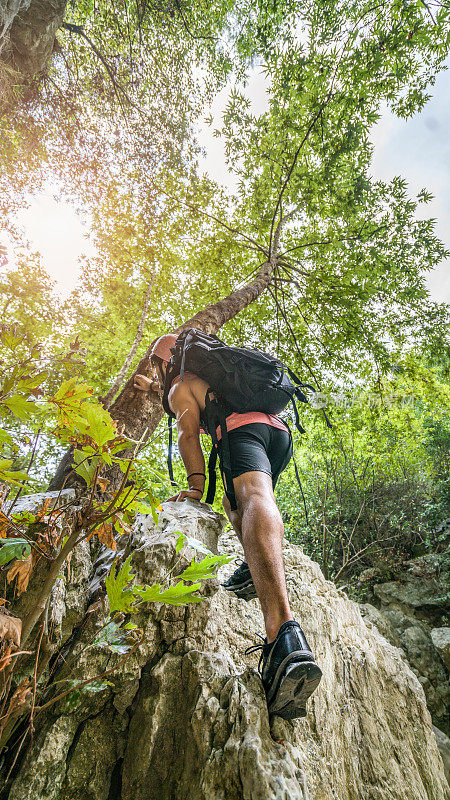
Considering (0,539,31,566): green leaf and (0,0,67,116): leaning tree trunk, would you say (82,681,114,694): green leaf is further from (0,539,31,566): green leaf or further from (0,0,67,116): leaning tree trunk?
(0,0,67,116): leaning tree trunk

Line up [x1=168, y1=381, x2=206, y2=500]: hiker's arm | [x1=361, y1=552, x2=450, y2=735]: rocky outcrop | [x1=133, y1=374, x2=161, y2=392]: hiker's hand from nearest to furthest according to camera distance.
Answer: [x1=168, y1=381, x2=206, y2=500]: hiker's arm, [x1=133, y1=374, x2=161, y2=392]: hiker's hand, [x1=361, y1=552, x2=450, y2=735]: rocky outcrop

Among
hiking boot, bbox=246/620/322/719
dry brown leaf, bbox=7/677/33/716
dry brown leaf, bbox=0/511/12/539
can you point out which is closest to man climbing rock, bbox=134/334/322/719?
hiking boot, bbox=246/620/322/719

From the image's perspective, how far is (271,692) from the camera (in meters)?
1.19

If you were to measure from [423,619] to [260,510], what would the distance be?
9.69 m

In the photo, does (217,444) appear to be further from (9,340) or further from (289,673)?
(9,340)

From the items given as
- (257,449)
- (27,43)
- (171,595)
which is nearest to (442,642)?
(257,449)

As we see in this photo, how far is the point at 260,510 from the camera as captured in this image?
152cm

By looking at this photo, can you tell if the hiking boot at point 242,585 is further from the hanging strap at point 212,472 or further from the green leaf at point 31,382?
the green leaf at point 31,382

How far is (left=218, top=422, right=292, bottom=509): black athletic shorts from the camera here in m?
1.78

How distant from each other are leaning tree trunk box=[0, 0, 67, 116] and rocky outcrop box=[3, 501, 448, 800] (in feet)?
18.0

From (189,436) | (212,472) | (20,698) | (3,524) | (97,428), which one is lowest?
(20,698)

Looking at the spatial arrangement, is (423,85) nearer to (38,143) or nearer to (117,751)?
(38,143)

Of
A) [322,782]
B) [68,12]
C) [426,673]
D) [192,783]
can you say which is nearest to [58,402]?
[192,783]

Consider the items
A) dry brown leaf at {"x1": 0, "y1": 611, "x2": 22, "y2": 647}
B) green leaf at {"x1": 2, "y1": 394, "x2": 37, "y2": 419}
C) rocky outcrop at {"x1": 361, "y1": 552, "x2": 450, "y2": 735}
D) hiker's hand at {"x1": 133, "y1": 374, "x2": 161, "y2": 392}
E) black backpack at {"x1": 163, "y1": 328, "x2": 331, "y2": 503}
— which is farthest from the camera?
rocky outcrop at {"x1": 361, "y1": 552, "x2": 450, "y2": 735}
